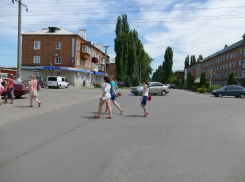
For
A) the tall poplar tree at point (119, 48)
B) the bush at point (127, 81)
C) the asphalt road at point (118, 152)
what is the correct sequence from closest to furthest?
the asphalt road at point (118, 152) < the bush at point (127, 81) < the tall poplar tree at point (119, 48)

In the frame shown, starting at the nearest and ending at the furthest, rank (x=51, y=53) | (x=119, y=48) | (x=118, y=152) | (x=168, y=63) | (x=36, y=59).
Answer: (x=118, y=152)
(x=51, y=53)
(x=36, y=59)
(x=119, y=48)
(x=168, y=63)

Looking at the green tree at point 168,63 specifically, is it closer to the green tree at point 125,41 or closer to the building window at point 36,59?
the green tree at point 125,41

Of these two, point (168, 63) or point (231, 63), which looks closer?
point (231, 63)

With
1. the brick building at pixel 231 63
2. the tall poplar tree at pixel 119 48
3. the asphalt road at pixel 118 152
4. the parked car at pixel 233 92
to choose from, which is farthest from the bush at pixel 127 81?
the asphalt road at pixel 118 152

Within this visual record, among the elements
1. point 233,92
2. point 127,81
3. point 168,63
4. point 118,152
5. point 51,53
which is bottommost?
point 118,152

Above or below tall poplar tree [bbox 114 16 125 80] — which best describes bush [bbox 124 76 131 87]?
below

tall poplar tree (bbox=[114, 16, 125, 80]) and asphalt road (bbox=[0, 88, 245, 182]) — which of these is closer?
asphalt road (bbox=[0, 88, 245, 182])

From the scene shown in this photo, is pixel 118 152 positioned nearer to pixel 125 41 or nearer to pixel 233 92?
pixel 233 92

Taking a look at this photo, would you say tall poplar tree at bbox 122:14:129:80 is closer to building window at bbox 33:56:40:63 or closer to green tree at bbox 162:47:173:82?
building window at bbox 33:56:40:63

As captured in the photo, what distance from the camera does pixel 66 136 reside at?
5.78m

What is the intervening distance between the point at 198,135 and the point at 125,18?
48843 mm

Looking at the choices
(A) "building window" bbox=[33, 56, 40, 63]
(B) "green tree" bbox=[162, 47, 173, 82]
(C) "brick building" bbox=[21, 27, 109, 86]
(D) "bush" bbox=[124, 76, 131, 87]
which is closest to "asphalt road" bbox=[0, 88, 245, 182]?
(C) "brick building" bbox=[21, 27, 109, 86]

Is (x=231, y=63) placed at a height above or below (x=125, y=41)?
below

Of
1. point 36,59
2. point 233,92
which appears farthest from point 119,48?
point 233,92
